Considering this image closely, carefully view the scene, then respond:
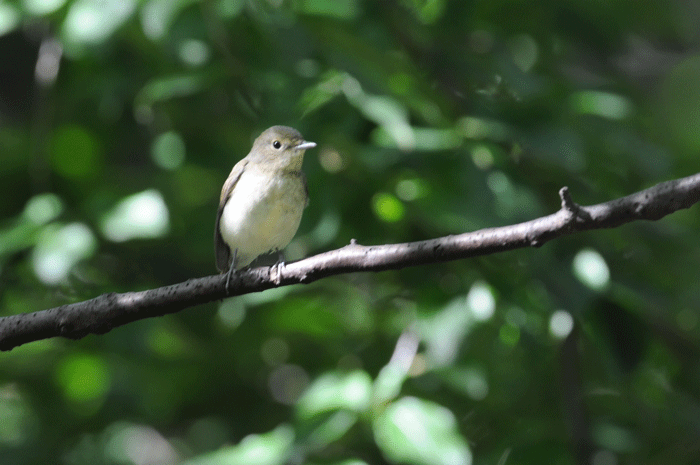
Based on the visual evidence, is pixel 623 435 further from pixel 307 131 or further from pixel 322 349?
pixel 307 131

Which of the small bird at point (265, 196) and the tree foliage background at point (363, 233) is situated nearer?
the tree foliage background at point (363, 233)

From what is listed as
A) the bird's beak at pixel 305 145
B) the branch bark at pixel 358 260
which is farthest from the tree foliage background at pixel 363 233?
the branch bark at pixel 358 260

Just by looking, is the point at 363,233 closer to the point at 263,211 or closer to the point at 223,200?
the point at 263,211

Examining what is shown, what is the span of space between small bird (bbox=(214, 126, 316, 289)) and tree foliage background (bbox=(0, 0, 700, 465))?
143mm

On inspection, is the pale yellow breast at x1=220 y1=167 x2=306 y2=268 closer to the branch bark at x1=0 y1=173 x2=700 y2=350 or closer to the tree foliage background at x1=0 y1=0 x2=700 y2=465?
the tree foliage background at x1=0 y1=0 x2=700 y2=465

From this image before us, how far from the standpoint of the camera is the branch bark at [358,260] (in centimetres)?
180

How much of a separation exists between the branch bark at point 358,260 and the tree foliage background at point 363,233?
767 millimetres

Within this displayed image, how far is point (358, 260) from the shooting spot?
2143mm

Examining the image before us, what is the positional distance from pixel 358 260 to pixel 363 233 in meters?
1.52

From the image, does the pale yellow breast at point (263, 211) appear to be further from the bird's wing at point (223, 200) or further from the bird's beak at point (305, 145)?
the bird's beak at point (305, 145)

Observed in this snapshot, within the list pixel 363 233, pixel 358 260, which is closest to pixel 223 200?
Answer: pixel 363 233

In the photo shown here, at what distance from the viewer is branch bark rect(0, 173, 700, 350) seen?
1801 millimetres

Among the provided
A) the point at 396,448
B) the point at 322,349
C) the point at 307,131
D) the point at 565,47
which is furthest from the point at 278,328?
the point at 565,47

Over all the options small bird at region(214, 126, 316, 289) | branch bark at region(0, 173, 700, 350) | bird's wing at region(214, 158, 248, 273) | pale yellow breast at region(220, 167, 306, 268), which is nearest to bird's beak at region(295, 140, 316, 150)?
small bird at region(214, 126, 316, 289)
